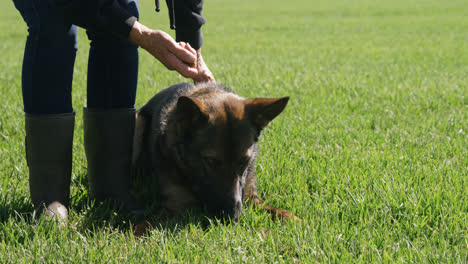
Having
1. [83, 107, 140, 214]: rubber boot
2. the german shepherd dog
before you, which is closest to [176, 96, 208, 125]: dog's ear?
the german shepherd dog

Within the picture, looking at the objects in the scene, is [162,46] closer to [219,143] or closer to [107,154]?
[219,143]

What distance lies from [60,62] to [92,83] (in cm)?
45

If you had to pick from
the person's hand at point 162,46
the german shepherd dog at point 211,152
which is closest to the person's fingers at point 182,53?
the person's hand at point 162,46

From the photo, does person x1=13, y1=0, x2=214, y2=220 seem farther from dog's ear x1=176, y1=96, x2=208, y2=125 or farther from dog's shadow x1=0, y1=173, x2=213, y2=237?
dog's ear x1=176, y1=96, x2=208, y2=125

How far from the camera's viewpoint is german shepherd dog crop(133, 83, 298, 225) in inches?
122

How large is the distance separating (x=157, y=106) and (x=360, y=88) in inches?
193

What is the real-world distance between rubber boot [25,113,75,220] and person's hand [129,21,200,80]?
0.79 meters

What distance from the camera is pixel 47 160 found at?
3.27 metres

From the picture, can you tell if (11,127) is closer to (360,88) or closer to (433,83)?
(360,88)

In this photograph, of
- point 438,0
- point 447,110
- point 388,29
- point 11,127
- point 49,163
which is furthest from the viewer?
point 438,0

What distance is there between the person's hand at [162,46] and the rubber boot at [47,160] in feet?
2.61

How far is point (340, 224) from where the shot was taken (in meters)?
3.07

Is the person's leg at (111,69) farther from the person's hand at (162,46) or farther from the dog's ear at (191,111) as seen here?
the dog's ear at (191,111)

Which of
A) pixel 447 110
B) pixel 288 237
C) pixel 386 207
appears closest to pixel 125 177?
pixel 288 237
